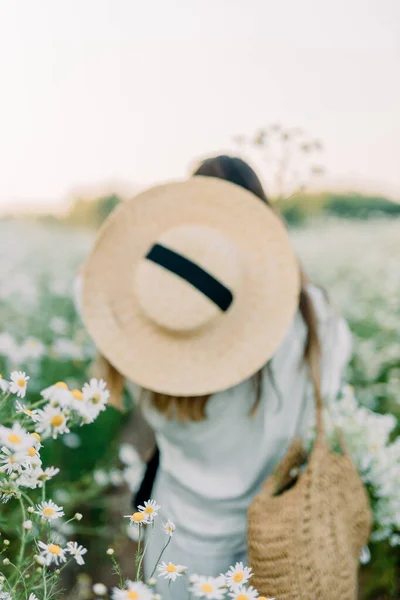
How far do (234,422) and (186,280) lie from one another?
0.36 m

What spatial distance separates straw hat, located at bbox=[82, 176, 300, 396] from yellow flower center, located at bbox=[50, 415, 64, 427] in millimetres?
560

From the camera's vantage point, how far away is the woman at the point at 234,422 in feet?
4.66

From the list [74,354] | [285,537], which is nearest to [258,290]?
[285,537]

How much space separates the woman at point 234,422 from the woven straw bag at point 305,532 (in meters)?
0.11

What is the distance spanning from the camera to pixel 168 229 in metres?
1.48

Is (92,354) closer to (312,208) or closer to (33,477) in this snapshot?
(312,208)

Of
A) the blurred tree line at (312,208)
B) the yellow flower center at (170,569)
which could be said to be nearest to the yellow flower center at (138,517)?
the yellow flower center at (170,569)

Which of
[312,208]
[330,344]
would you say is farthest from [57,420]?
[312,208]

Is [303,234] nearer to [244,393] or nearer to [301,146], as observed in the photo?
[301,146]

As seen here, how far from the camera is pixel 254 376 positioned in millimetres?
1423

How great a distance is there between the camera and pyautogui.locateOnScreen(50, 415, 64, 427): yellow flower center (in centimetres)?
79

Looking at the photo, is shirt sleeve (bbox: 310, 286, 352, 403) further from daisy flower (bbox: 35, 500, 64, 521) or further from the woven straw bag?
daisy flower (bbox: 35, 500, 64, 521)

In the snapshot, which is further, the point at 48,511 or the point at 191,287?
the point at 191,287

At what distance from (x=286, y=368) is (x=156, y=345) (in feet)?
0.94
